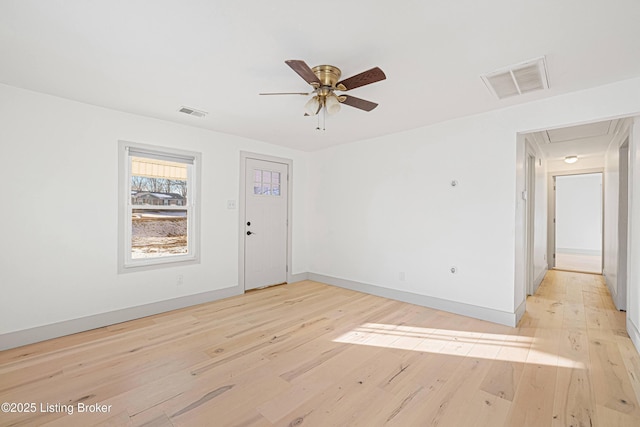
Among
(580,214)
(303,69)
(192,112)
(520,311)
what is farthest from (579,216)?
(192,112)

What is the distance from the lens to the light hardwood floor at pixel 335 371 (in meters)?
1.85

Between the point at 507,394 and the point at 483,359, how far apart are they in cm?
52

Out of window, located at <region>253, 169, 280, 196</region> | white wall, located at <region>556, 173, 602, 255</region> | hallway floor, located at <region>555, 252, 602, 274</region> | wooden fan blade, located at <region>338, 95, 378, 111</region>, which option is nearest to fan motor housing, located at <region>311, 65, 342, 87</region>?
wooden fan blade, located at <region>338, 95, 378, 111</region>


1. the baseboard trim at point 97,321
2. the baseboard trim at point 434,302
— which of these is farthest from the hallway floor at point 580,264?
the baseboard trim at point 97,321

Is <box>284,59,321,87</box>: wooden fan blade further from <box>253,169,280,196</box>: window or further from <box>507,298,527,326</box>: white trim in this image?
<box>507,298,527,326</box>: white trim

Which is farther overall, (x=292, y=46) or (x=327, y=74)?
(x=327, y=74)

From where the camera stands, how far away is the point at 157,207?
12.5 feet

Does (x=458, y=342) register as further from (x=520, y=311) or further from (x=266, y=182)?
(x=266, y=182)

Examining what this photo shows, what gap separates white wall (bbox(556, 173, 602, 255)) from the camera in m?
8.91

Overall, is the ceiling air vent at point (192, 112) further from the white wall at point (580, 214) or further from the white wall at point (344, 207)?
the white wall at point (580, 214)

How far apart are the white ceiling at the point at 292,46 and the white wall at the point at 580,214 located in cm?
869

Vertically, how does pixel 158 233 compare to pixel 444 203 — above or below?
below

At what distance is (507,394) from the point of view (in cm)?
205

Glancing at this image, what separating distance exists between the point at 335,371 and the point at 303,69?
2406 millimetres
